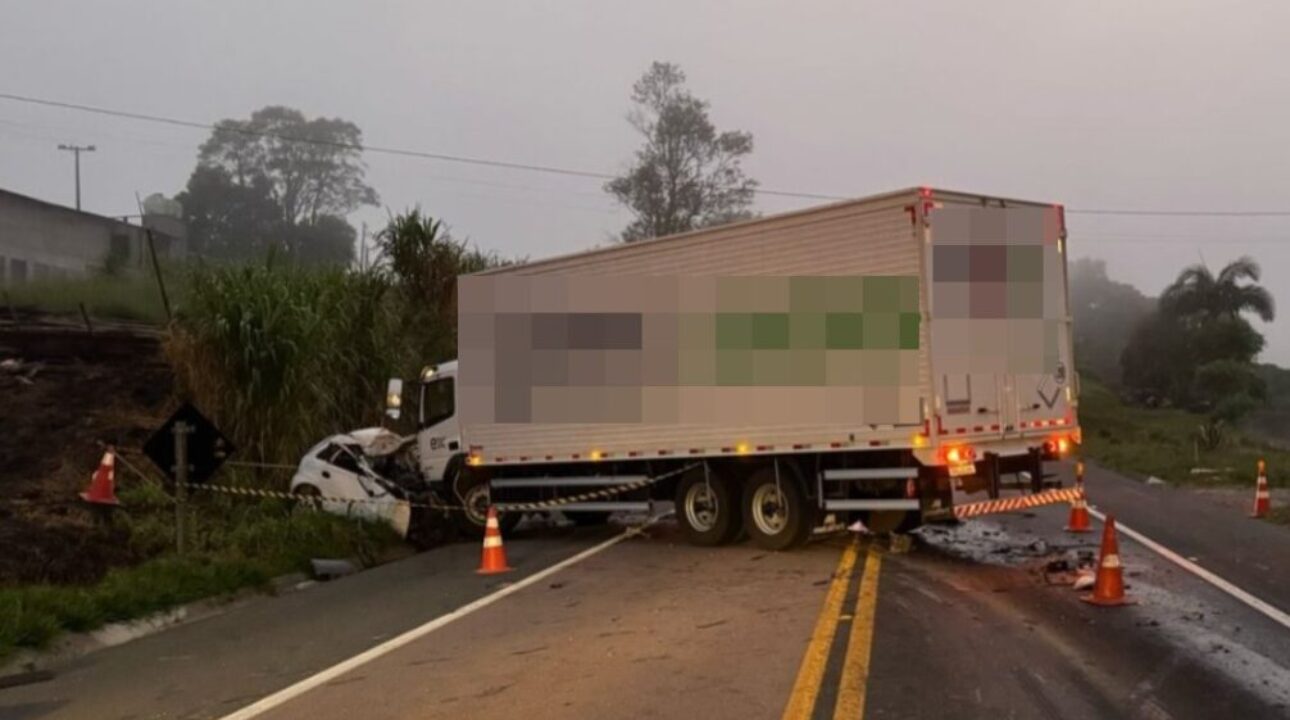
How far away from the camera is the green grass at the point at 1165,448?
23.3 m

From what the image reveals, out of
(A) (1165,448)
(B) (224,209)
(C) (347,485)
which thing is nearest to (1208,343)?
(A) (1165,448)

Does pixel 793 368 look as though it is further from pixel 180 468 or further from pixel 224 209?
pixel 224 209

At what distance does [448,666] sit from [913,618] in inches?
139

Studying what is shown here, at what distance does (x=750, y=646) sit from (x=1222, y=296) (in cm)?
4656

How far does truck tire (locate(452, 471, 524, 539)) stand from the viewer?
653 inches

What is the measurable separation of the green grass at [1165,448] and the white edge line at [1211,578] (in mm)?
9550

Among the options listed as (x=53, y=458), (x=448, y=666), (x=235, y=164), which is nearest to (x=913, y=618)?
(x=448, y=666)

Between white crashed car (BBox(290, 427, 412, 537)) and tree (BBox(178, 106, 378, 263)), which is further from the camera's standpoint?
tree (BBox(178, 106, 378, 263))

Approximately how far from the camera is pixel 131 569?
11.5m

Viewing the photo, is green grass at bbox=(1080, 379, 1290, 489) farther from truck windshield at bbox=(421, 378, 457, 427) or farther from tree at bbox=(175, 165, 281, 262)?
tree at bbox=(175, 165, 281, 262)

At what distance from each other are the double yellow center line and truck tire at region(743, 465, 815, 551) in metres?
1.77

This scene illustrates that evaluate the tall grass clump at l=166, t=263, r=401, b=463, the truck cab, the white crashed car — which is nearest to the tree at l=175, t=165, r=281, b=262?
the tall grass clump at l=166, t=263, r=401, b=463

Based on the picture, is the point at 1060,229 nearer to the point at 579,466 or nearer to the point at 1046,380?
the point at 1046,380

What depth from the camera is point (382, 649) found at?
8.67 m
